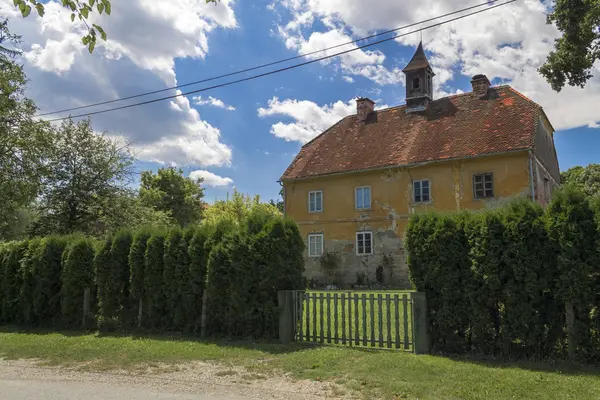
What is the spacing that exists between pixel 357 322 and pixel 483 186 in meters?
17.0

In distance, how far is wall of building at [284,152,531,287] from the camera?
2306cm

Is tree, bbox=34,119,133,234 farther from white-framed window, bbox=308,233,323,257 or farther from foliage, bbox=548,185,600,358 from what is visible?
foliage, bbox=548,185,600,358

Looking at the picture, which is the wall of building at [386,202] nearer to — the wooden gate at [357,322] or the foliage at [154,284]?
the wooden gate at [357,322]

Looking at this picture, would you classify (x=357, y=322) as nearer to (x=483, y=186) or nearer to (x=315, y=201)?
(x=483, y=186)

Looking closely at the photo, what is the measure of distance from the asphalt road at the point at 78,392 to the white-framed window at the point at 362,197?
21122 mm

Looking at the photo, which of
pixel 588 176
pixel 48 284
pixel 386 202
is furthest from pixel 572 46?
pixel 588 176

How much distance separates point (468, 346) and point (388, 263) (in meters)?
17.4

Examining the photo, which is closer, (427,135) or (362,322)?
(362,322)

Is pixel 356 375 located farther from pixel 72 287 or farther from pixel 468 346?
pixel 72 287

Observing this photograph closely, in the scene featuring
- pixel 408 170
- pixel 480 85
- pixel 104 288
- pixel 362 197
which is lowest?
pixel 104 288

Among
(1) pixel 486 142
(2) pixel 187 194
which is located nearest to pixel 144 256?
(1) pixel 486 142

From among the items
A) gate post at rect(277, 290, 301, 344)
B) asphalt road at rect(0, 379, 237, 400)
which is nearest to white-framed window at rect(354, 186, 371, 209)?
gate post at rect(277, 290, 301, 344)

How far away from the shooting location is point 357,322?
905 centimetres

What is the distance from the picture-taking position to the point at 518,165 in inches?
887
